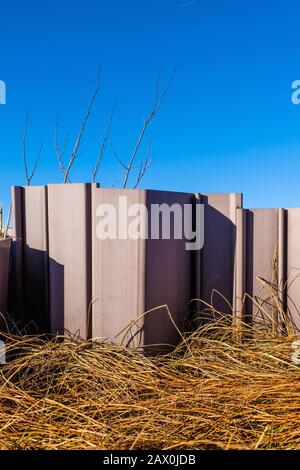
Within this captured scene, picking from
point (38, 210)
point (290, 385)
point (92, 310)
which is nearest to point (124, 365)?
point (92, 310)

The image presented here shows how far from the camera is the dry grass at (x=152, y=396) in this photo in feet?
3.90

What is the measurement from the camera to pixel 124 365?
1659 mm

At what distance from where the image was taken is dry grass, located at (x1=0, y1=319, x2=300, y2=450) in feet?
3.90

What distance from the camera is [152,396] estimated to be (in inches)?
57.3

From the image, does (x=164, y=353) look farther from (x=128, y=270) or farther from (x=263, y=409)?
(x=263, y=409)

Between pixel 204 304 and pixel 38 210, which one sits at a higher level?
pixel 38 210

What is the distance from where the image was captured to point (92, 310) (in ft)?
6.01
